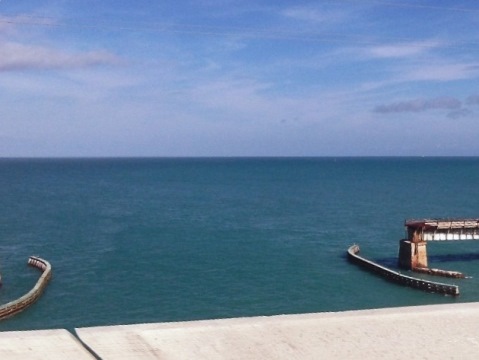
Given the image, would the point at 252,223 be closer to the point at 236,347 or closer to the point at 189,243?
the point at 189,243

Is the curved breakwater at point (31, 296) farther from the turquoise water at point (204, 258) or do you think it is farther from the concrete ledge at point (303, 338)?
the concrete ledge at point (303, 338)

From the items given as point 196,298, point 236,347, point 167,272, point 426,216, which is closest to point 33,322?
point 196,298

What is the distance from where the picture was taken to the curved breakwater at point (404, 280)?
52.4 metres

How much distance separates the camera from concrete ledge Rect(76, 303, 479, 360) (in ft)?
91.3

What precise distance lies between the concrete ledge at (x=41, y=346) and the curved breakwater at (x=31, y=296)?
1897 centimetres

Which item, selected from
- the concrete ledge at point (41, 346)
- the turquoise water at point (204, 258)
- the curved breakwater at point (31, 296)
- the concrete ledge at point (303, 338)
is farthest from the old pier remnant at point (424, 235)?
the concrete ledge at point (41, 346)

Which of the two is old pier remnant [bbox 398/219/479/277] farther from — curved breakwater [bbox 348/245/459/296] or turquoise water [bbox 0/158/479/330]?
turquoise water [bbox 0/158/479/330]

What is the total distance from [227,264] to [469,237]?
25.9 metres

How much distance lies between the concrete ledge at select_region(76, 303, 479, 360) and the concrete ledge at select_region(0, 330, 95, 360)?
78 cm

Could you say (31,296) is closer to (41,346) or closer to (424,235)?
(41,346)

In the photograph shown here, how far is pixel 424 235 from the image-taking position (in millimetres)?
61969

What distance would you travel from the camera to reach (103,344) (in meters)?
27.8

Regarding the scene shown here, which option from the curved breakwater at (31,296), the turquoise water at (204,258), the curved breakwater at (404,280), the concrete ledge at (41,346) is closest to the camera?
the concrete ledge at (41,346)

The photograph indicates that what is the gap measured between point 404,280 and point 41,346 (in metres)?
37.6
